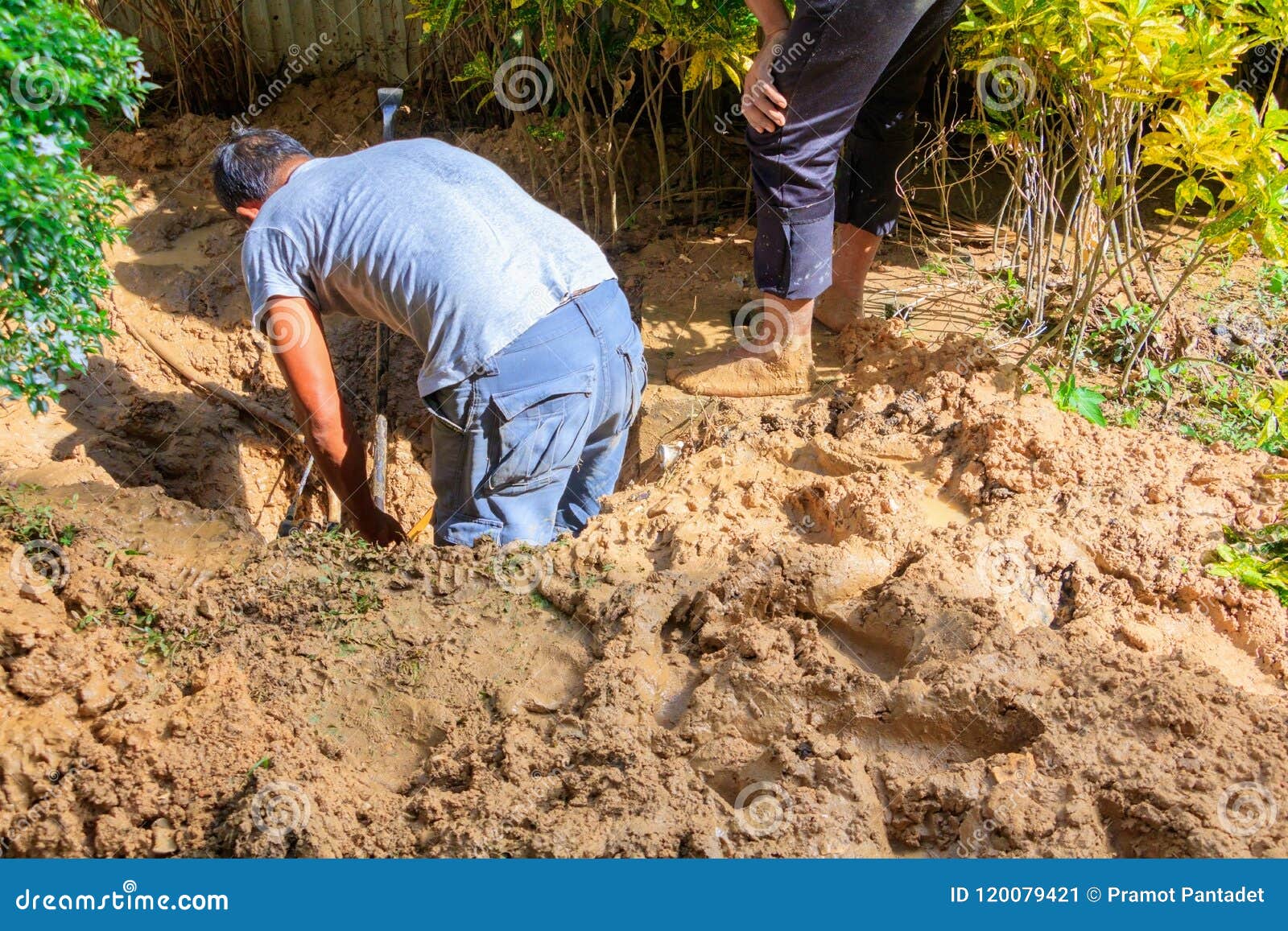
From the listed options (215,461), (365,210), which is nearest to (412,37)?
(215,461)

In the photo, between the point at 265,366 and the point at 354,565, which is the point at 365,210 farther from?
the point at 265,366

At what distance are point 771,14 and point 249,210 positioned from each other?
161 centimetres

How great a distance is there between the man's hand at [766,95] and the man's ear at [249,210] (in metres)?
1.42

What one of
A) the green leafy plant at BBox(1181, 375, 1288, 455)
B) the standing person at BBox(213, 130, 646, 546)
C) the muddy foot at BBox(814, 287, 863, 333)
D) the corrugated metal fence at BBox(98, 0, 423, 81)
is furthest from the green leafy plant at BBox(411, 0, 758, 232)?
the green leafy plant at BBox(1181, 375, 1288, 455)

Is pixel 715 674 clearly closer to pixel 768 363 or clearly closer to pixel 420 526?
pixel 768 363

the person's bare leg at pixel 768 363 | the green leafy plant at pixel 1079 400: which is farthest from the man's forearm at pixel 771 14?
the green leafy plant at pixel 1079 400

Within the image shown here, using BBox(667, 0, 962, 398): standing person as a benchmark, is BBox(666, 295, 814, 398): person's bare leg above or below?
below

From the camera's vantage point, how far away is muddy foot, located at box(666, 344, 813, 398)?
340cm

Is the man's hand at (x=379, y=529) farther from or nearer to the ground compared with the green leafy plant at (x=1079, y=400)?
nearer to the ground

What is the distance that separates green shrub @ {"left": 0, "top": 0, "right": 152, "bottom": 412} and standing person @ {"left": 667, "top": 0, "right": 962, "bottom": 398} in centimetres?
170

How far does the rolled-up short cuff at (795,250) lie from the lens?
3.09 m

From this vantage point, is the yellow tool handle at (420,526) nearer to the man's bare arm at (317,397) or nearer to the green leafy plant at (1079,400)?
the man's bare arm at (317,397)

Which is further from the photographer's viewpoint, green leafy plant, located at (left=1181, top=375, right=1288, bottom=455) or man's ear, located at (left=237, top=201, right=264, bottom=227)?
green leafy plant, located at (left=1181, top=375, right=1288, bottom=455)

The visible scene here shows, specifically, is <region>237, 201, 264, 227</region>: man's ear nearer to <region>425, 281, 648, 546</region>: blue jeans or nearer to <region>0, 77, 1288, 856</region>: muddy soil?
<region>425, 281, 648, 546</region>: blue jeans
